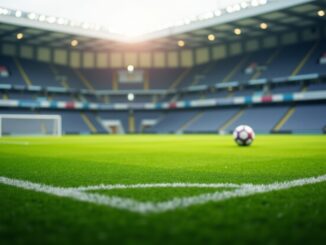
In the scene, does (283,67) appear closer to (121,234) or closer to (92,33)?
(92,33)

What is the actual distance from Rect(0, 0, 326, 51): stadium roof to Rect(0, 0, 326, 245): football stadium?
0.15 metres

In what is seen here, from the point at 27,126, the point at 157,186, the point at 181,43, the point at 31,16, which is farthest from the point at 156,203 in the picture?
the point at 181,43

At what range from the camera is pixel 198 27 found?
124 ft

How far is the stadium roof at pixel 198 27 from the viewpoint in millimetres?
33281

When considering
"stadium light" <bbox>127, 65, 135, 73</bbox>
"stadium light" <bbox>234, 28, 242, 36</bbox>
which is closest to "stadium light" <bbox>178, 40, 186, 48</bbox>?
"stadium light" <bbox>234, 28, 242, 36</bbox>

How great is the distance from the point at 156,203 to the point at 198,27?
36.3m

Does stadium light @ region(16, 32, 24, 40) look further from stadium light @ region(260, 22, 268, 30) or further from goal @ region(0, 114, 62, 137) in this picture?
stadium light @ region(260, 22, 268, 30)

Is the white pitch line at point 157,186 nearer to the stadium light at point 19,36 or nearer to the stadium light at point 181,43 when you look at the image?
the stadium light at point 19,36

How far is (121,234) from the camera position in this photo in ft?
7.61

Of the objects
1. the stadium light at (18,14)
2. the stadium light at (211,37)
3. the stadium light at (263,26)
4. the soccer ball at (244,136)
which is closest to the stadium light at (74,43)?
the stadium light at (18,14)

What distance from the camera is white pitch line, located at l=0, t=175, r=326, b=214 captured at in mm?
3117

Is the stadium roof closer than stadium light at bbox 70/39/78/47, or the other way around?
the stadium roof

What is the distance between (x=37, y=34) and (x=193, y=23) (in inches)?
711

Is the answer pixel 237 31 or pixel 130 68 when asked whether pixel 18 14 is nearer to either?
pixel 130 68
